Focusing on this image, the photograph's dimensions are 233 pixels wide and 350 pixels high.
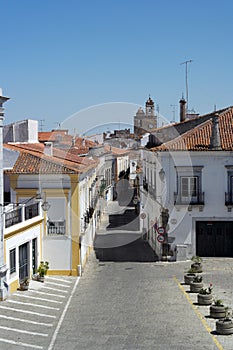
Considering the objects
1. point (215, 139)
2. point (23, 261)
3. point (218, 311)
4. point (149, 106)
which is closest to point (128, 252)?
point (215, 139)

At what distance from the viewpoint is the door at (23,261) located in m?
24.0

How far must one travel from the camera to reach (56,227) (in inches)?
1077

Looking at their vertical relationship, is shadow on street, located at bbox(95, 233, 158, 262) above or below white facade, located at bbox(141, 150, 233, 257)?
below

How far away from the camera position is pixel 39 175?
26.8 meters

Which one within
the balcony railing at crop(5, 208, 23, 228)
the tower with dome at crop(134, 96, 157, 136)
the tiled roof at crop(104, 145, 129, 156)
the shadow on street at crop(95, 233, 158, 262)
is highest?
the tower with dome at crop(134, 96, 157, 136)

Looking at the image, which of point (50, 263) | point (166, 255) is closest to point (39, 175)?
point (50, 263)

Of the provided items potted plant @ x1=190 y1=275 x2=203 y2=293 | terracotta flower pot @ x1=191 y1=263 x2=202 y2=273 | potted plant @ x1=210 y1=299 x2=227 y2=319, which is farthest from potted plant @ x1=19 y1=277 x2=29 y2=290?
potted plant @ x1=210 y1=299 x2=227 y2=319

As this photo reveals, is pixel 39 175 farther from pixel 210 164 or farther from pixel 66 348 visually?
pixel 66 348

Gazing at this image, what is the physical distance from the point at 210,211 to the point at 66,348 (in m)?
16.2

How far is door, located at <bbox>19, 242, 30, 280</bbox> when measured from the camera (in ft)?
78.8

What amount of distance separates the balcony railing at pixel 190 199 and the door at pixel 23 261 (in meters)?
9.08

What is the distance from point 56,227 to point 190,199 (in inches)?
298

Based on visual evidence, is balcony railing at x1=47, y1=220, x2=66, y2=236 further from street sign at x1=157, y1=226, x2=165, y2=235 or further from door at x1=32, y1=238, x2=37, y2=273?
street sign at x1=157, y1=226, x2=165, y2=235

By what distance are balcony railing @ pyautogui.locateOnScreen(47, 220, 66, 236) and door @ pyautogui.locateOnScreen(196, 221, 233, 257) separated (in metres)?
7.74
